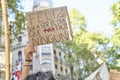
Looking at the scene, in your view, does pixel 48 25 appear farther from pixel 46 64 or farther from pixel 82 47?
pixel 46 64

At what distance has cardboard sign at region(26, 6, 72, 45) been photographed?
404 centimetres

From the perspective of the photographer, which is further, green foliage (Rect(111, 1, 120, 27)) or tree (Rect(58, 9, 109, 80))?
tree (Rect(58, 9, 109, 80))

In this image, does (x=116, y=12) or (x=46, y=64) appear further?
(x=46, y=64)

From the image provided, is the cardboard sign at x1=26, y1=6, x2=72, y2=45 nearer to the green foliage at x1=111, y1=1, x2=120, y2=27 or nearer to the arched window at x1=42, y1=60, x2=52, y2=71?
the green foliage at x1=111, y1=1, x2=120, y2=27

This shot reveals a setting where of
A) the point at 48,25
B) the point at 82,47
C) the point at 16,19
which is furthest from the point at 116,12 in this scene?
the point at 82,47

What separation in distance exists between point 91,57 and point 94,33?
3199 mm

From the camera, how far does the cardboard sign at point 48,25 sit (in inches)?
159

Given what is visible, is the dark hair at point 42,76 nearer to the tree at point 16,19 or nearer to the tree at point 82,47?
the tree at point 16,19

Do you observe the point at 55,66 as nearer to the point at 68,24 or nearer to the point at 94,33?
the point at 94,33

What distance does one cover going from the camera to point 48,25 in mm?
4016

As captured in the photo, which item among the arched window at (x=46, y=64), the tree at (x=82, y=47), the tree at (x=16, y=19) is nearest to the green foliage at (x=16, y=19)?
the tree at (x=16, y=19)

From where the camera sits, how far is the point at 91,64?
27750 millimetres

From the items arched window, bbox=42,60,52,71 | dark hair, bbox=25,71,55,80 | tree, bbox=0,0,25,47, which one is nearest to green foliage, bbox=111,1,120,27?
tree, bbox=0,0,25,47

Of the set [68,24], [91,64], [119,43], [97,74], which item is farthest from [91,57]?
[68,24]
